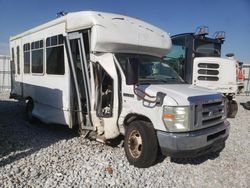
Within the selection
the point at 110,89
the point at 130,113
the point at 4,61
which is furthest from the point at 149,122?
the point at 4,61

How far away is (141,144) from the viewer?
5352 mm

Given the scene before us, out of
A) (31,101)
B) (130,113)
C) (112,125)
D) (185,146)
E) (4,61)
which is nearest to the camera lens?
(185,146)

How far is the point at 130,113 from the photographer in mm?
5672

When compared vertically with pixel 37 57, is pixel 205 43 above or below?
above

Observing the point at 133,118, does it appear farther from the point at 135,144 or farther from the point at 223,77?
the point at 223,77

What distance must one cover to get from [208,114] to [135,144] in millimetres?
1511

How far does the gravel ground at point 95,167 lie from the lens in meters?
4.89

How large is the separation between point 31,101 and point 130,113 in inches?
199

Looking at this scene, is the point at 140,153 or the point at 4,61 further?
the point at 4,61

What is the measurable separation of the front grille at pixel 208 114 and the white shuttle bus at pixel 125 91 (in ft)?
0.03

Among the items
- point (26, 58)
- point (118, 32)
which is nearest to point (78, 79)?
point (118, 32)

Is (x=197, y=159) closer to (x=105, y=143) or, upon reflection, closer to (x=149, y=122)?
(x=149, y=122)

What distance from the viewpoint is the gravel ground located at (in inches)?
193

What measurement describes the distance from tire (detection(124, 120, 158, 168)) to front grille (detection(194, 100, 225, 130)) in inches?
33.0
